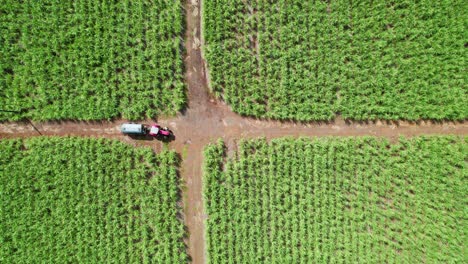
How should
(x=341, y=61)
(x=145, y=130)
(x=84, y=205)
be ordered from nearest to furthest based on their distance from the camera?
(x=84, y=205) → (x=145, y=130) → (x=341, y=61)

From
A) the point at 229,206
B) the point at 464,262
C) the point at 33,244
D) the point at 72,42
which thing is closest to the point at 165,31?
the point at 72,42

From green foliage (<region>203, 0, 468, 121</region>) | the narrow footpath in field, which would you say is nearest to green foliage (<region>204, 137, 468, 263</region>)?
the narrow footpath in field

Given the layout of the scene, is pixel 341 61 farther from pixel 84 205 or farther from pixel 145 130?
pixel 84 205

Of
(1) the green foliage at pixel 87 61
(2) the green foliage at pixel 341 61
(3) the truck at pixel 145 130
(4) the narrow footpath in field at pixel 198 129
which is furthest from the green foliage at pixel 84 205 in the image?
(2) the green foliage at pixel 341 61

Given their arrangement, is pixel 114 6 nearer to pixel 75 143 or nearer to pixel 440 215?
pixel 75 143

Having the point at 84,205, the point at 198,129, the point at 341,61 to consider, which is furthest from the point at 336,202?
the point at 84,205

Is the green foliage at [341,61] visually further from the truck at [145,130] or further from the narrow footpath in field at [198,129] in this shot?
the truck at [145,130]
